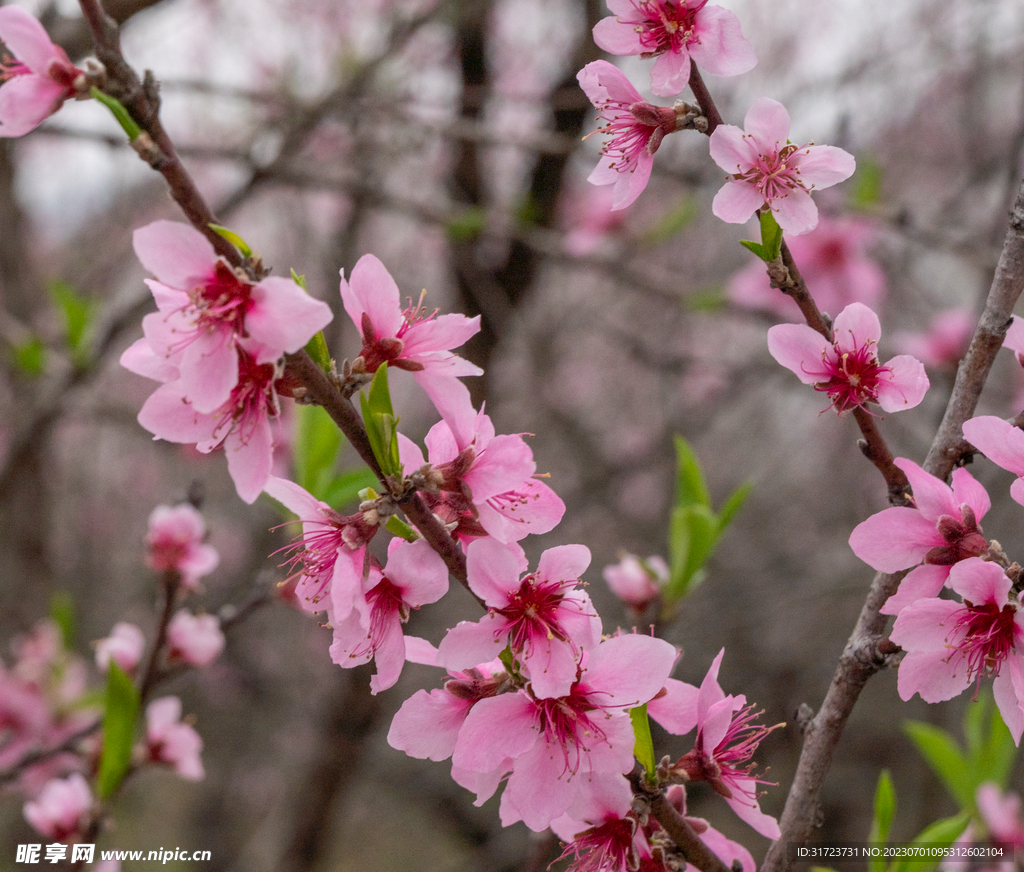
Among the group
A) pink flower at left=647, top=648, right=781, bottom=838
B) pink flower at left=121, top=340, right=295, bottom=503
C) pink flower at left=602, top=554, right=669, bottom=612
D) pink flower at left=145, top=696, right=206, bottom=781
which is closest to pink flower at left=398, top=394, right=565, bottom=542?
pink flower at left=121, top=340, right=295, bottom=503

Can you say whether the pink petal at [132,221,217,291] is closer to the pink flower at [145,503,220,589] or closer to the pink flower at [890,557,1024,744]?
the pink flower at [890,557,1024,744]

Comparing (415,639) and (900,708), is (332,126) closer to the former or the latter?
(415,639)

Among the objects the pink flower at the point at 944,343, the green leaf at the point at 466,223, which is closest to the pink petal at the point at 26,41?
the green leaf at the point at 466,223

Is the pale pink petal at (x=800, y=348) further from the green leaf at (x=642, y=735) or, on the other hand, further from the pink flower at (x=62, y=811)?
the pink flower at (x=62, y=811)

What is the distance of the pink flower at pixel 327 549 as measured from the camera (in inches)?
30.9

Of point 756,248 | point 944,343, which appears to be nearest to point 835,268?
point 944,343

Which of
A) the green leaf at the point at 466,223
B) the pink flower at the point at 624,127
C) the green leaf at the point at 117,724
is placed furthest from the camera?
the green leaf at the point at 466,223

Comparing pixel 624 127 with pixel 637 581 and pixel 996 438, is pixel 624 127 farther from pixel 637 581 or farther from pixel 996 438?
pixel 637 581

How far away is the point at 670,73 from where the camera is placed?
960 millimetres

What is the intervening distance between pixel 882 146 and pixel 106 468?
232 inches

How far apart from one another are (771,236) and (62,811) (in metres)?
1.58

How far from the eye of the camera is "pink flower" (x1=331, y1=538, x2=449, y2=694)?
82cm

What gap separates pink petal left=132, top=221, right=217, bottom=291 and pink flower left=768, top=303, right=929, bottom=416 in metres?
0.61

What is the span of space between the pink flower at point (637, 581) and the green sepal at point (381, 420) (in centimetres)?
76
